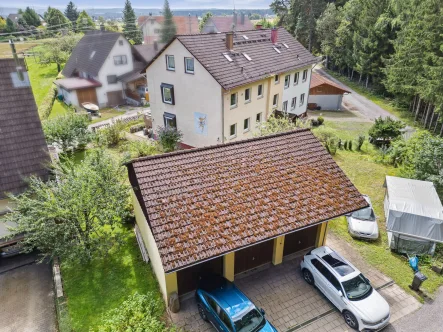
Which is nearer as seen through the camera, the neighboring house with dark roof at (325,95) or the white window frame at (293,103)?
the white window frame at (293,103)

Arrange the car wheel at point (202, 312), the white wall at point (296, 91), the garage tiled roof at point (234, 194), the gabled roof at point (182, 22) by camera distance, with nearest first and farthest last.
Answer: the garage tiled roof at point (234, 194)
the car wheel at point (202, 312)
the white wall at point (296, 91)
the gabled roof at point (182, 22)

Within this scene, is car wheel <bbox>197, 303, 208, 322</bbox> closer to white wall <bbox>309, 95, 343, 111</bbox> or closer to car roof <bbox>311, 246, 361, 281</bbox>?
car roof <bbox>311, 246, 361, 281</bbox>

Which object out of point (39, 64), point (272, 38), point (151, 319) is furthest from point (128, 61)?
point (151, 319)

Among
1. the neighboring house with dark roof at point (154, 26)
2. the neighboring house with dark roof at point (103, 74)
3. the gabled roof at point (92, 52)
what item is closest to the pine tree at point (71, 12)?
the neighboring house with dark roof at point (154, 26)

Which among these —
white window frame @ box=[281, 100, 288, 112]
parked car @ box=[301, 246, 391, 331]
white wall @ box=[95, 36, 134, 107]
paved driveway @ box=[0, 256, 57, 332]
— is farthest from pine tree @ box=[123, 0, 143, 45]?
parked car @ box=[301, 246, 391, 331]

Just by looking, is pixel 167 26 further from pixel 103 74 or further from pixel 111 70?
pixel 103 74

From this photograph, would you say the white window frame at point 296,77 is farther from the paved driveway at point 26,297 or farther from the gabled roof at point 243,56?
the paved driveway at point 26,297

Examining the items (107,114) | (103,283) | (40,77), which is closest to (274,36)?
(107,114)
